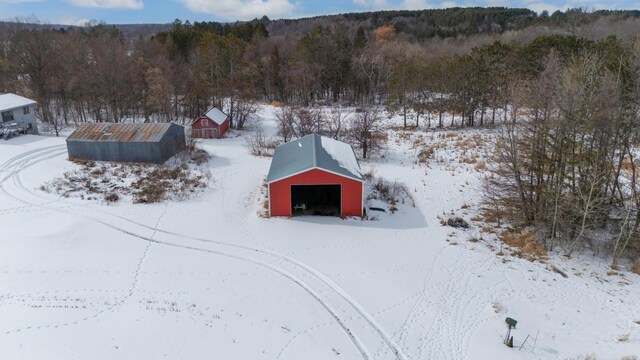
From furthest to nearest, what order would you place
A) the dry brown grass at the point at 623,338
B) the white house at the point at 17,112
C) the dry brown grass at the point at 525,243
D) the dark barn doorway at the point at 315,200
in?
the white house at the point at 17,112 < the dark barn doorway at the point at 315,200 < the dry brown grass at the point at 525,243 < the dry brown grass at the point at 623,338

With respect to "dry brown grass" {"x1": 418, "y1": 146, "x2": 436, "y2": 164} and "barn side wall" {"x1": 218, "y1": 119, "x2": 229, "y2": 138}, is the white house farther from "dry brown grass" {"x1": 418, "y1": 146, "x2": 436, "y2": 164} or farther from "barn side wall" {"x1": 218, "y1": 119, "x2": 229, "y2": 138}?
"dry brown grass" {"x1": 418, "y1": 146, "x2": 436, "y2": 164}

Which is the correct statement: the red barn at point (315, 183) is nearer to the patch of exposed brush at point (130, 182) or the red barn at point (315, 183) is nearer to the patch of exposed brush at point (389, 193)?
the patch of exposed brush at point (389, 193)

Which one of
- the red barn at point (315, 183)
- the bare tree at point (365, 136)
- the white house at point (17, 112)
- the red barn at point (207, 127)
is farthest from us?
the red barn at point (207, 127)

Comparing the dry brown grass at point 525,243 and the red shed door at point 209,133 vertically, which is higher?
the red shed door at point 209,133

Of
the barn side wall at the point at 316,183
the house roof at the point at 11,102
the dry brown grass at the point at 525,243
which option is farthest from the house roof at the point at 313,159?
the house roof at the point at 11,102

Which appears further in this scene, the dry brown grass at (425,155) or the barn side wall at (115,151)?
the dry brown grass at (425,155)

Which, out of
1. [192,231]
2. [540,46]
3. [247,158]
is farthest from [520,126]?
[540,46]

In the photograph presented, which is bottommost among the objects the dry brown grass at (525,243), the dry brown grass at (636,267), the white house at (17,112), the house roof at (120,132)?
the dry brown grass at (636,267)
